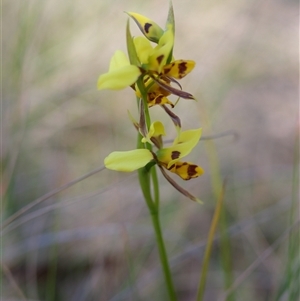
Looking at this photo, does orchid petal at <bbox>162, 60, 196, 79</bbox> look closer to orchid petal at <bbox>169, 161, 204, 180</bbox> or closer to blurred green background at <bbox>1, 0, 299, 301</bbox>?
orchid petal at <bbox>169, 161, 204, 180</bbox>

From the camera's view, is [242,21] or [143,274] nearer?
[143,274]

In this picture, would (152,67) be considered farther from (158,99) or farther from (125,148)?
(125,148)

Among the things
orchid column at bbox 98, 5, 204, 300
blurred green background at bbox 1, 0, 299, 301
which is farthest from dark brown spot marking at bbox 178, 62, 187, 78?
blurred green background at bbox 1, 0, 299, 301

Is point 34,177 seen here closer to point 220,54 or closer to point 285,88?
point 220,54

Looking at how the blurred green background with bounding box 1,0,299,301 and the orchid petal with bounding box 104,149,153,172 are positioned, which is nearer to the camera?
the orchid petal with bounding box 104,149,153,172

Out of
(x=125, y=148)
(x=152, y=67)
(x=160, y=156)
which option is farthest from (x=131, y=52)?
(x=125, y=148)

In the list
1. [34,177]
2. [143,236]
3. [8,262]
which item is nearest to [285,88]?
[143,236]

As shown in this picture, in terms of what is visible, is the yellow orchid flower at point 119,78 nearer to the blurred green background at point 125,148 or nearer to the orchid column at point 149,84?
the orchid column at point 149,84

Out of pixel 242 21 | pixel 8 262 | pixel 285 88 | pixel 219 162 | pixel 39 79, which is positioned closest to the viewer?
pixel 8 262
